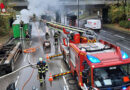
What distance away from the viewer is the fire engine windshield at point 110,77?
6766 mm

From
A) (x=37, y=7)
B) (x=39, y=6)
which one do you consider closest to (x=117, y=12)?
(x=39, y=6)

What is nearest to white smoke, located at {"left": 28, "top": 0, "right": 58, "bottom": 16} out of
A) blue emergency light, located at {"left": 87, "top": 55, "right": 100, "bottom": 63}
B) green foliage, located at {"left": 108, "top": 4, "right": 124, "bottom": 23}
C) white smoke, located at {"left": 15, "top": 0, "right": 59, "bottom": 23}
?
white smoke, located at {"left": 15, "top": 0, "right": 59, "bottom": 23}

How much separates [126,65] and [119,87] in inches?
37.9

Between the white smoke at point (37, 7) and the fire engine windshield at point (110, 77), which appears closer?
the fire engine windshield at point (110, 77)

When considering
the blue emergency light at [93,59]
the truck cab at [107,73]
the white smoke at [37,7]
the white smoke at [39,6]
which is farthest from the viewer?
the white smoke at [37,7]

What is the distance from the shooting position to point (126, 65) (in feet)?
23.0

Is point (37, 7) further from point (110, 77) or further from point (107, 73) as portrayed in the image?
point (110, 77)

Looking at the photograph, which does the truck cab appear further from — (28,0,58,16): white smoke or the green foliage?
the green foliage

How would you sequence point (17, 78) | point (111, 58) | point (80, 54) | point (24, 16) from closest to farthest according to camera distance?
point (111, 58)
point (80, 54)
point (17, 78)
point (24, 16)

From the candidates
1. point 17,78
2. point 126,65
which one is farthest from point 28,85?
point 126,65

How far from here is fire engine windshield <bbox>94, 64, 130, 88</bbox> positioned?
22.2ft

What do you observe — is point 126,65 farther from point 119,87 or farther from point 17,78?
point 17,78

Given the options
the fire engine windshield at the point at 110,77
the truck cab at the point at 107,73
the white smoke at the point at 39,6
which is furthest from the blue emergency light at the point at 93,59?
the white smoke at the point at 39,6

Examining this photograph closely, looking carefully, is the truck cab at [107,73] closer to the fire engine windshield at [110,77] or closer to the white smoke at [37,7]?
the fire engine windshield at [110,77]
